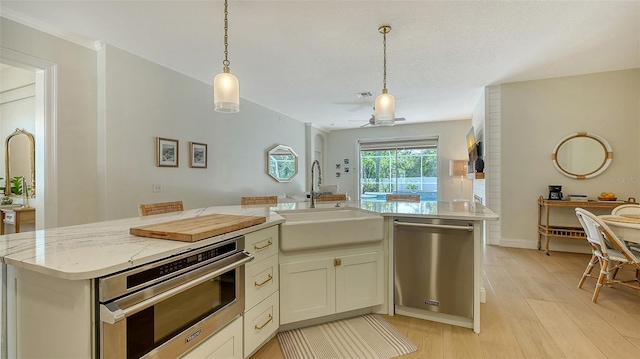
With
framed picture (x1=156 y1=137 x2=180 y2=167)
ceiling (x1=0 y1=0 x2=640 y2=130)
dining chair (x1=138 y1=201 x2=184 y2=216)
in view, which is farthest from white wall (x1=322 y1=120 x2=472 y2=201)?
dining chair (x1=138 y1=201 x2=184 y2=216)

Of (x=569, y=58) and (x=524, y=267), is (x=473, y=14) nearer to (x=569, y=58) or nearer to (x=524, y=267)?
(x=569, y=58)

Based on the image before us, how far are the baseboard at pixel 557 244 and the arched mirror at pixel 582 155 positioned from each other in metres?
0.95

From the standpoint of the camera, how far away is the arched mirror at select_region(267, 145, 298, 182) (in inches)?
224

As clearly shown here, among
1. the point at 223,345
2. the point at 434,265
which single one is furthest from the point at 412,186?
the point at 223,345

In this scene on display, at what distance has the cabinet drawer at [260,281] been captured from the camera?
1605mm

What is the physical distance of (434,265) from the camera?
2.08m

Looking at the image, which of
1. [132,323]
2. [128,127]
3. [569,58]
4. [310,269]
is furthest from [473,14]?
[128,127]

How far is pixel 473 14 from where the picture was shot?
246 centimetres

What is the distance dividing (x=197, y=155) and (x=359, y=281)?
116 inches

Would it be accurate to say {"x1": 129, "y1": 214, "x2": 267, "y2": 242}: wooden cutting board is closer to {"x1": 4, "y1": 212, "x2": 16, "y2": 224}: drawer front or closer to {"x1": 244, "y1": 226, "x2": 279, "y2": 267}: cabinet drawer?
{"x1": 244, "y1": 226, "x2": 279, "y2": 267}: cabinet drawer

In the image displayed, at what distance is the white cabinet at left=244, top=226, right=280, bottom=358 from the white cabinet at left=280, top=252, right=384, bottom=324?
0.27 feet

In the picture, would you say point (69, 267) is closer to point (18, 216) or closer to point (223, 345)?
point (223, 345)

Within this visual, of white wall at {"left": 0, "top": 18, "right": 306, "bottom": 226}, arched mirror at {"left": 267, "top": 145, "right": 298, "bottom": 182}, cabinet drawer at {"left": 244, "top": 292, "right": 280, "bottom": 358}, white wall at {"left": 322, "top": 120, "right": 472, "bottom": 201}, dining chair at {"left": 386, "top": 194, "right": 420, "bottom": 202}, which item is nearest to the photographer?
cabinet drawer at {"left": 244, "top": 292, "right": 280, "bottom": 358}

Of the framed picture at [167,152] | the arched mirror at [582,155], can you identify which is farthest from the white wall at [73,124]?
the arched mirror at [582,155]
